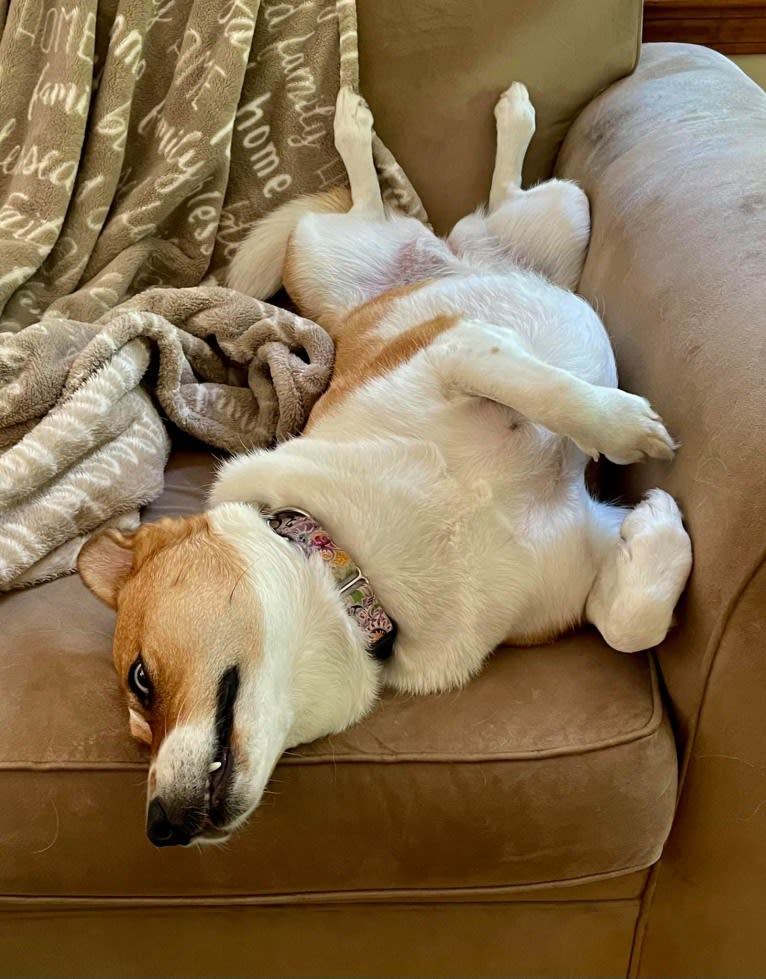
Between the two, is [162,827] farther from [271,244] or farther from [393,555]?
[271,244]

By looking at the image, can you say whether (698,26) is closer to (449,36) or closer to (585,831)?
(449,36)

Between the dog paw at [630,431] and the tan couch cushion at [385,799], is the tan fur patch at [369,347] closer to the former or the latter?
the dog paw at [630,431]

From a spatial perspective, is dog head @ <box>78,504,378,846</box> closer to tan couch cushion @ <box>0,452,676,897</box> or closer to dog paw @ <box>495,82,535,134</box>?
tan couch cushion @ <box>0,452,676,897</box>

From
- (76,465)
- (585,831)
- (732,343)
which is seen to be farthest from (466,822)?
(76,465)

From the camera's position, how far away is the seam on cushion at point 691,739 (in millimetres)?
984

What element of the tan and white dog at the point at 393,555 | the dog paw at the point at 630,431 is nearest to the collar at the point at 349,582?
the tan and white dog at the point at 393,555

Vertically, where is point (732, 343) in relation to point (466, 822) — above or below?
above

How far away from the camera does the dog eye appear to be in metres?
1.10

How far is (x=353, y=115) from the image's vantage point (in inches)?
67.8

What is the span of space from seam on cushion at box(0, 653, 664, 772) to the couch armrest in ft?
0.29

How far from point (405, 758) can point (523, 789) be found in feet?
0.48

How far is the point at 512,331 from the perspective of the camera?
4.63 ft

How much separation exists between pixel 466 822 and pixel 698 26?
212 centimetres

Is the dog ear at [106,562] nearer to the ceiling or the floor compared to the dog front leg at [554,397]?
nearer to the floor
